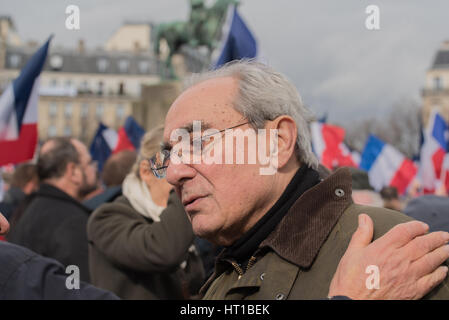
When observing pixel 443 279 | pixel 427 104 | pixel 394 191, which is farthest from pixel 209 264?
pixel 427 104

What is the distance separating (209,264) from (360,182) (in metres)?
1.38

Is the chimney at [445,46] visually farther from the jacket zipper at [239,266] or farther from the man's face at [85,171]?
the jacket zipper at [239,266]

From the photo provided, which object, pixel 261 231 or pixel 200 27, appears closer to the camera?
pixel 261 231

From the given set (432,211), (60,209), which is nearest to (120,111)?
(60,209)

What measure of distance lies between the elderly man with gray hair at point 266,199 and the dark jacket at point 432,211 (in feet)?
2.96

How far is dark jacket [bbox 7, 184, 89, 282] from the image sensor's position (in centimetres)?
368

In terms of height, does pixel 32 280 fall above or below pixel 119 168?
above

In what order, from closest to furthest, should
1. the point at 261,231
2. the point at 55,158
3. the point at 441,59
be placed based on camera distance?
the point at 261,231, the point at 55,158, the point at 441,59

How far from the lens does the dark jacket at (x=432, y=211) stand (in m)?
2.76

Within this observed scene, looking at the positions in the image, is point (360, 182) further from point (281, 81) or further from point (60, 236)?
point (281, 81)

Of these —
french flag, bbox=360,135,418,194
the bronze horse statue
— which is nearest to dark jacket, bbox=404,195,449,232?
french flag, bbox=360,135,418,194

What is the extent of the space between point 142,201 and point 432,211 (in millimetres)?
1480

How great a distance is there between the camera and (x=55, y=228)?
376 centimetres

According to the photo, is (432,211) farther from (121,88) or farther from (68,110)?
(121,88)
